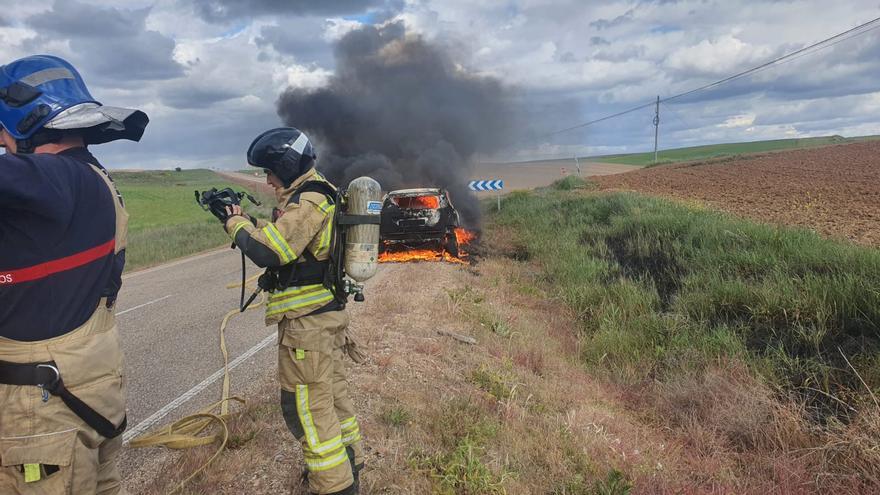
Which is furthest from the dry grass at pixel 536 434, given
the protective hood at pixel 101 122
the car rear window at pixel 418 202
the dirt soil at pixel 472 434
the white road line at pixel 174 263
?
the white road line at pixel 174 263

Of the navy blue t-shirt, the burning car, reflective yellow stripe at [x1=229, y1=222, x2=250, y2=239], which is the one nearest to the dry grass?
reflective yellow stripe at [x1=229, y1=222, x2=250, y2=239]

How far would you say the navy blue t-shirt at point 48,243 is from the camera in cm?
155

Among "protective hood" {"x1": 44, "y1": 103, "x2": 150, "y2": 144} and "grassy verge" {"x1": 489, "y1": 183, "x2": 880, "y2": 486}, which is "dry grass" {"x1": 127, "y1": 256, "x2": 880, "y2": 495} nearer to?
"grassy verge" {"x1": 489, "y1": 183, "x2": 880, "y2": 486}

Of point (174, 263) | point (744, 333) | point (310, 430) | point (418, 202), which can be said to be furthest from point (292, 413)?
point (174, 263)

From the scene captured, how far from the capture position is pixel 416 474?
315 cm

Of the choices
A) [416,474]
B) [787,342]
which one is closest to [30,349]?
[416,474]

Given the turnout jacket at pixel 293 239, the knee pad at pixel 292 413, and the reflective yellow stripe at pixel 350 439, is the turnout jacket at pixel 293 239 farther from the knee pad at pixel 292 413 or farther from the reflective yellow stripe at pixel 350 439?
the reflective yellow stripe at pixel 350 439

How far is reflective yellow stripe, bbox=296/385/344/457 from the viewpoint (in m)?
2.60

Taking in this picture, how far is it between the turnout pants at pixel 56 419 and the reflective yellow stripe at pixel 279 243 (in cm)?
80

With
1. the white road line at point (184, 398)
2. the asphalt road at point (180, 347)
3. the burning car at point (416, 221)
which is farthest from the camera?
the burning car at point (416, 221)

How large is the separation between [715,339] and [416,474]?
398 centimetres

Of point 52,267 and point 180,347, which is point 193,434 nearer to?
point 52,267

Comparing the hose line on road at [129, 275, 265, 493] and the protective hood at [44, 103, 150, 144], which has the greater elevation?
the protective hood at [44, 103, 150, 144]

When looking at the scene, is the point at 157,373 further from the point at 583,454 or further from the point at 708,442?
the point at 708,442
